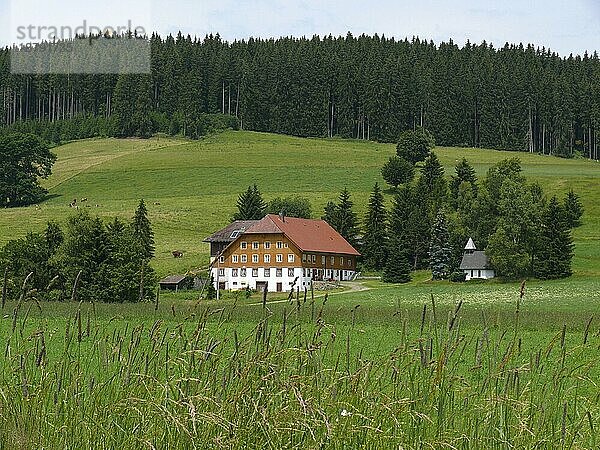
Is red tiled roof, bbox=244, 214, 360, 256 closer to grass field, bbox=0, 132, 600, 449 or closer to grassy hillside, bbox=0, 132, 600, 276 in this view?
grassy hillside, bbox=0, 132, 600, 276

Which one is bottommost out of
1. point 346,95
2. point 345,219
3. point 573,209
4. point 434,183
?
point 345,219

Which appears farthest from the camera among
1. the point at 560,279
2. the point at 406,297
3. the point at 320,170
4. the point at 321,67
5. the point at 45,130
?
the point at 321,67

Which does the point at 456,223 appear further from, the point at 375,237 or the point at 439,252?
the point at 375,237

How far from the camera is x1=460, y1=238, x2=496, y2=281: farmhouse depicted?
8119 cm

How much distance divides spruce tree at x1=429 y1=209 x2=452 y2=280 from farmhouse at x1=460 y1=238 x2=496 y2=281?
1.80 m

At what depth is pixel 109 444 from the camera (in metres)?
5.77

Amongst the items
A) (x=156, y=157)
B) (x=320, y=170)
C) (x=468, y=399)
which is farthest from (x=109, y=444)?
(x=156, y=157)

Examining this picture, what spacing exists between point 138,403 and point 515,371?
2.36 meters

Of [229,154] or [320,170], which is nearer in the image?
[320,170]

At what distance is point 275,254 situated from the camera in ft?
297

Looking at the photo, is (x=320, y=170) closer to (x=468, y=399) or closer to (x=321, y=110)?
(x=321, y=110)

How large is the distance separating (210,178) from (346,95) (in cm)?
5431

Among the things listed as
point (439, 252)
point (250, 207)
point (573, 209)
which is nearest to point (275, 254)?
point (250, 207)

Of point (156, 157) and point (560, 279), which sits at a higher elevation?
point (156, 157)
